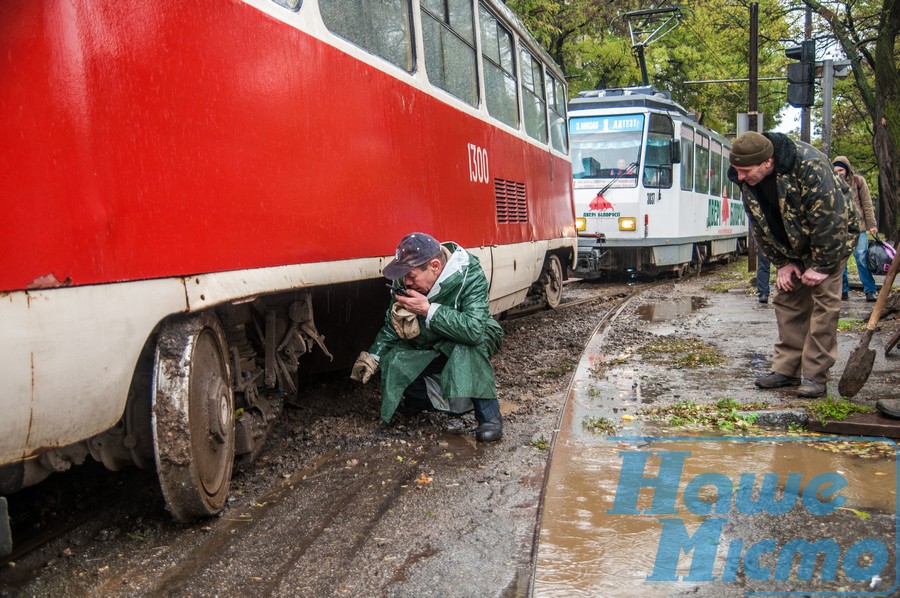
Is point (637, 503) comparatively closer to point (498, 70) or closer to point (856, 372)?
point (856, 372)

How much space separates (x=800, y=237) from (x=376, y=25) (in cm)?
283

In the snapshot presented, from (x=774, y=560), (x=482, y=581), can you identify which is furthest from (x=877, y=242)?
(x=482, y=581)

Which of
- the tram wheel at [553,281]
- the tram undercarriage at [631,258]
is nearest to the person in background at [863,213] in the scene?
the tram wheel at [553,281]

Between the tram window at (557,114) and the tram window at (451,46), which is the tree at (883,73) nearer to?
the tram window at (557,114)

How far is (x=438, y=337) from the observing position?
15.6 feet

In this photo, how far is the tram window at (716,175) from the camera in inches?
764

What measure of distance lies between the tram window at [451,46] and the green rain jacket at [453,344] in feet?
5.07

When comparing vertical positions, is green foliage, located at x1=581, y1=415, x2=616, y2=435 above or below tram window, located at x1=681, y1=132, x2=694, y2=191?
below

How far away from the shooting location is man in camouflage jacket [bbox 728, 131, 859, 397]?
4949 millimetres

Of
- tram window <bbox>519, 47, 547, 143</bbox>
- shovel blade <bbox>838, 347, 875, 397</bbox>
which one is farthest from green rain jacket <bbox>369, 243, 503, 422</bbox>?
tram window <bbox>519, 47, 547, 143</bbox>

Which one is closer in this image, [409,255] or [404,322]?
[409,255]

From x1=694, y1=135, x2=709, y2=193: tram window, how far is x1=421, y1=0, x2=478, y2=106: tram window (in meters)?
11.6

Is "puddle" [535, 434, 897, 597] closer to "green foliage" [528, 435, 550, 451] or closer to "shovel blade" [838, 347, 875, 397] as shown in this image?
"green foliage" [528, 435, 550, 451]

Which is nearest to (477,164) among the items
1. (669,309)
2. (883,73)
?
(669,309)
